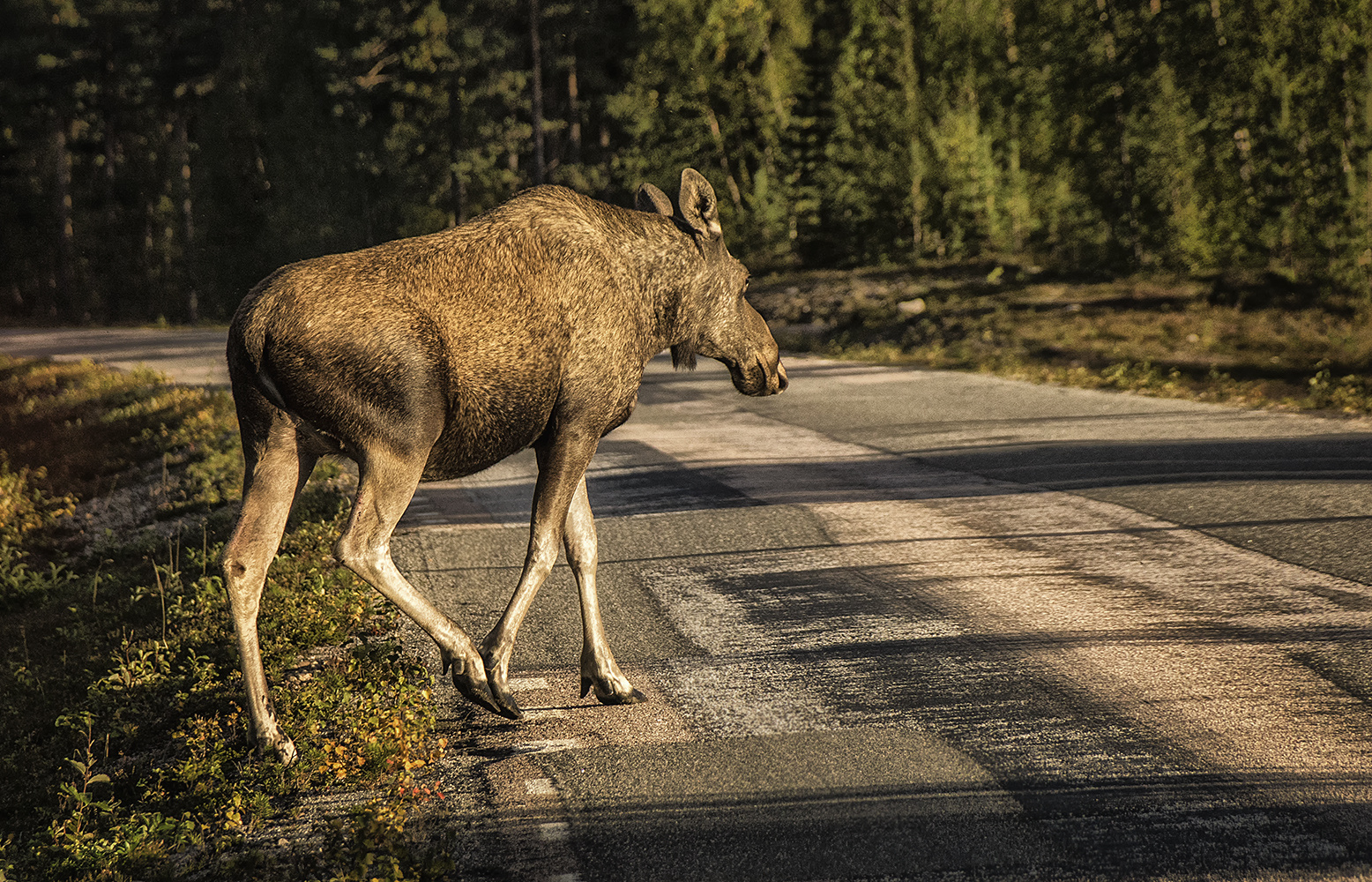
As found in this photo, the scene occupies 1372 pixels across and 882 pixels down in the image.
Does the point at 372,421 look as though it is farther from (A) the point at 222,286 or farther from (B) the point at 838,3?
(A) the point at 222,286

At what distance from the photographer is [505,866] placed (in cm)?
353

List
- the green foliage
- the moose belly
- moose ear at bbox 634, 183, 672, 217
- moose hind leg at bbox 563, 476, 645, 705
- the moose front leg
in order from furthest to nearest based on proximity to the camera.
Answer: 1. the green foliage
2. moose ear at bbox 634, 183, 672, 217
3. moose hind leg at bbox 563, 476, 645, 705
4. the moose front leg
5. the moose belly

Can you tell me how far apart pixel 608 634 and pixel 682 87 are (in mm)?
37914

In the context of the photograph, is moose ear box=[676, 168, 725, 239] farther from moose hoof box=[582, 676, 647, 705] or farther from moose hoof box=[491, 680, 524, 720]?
moose hoof box=[491, 680, 524, 720]

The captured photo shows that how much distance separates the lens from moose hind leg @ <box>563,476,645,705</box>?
489 centimetres

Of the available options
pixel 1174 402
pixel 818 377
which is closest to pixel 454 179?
pixel 818 377

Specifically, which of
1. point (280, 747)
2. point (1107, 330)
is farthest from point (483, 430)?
point (1107, 330)

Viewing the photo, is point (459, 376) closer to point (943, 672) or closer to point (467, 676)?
point (467, 676)

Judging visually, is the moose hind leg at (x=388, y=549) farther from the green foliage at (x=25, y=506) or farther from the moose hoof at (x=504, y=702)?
the green foliage at (x=25, y=506)

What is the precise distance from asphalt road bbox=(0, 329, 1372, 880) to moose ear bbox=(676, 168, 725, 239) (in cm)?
214

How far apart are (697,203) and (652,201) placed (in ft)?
0.86

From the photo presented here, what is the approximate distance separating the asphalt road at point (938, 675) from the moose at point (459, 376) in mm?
677

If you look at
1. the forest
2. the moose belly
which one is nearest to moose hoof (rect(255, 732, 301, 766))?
the moose belly

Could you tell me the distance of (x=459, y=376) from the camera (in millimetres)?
4387
